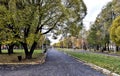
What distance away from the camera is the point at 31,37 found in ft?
122

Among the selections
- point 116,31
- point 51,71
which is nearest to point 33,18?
point 51,71

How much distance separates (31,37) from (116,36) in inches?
1333

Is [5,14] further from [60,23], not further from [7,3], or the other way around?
[60,23]

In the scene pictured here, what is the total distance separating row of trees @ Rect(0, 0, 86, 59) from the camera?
37.0 meters

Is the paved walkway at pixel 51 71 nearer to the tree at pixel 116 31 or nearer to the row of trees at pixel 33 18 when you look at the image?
the row of trees at pixel 33 18

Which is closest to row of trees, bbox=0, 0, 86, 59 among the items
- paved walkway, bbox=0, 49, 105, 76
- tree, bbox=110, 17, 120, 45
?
paved walkway, bbox=0, 49, 105, 76

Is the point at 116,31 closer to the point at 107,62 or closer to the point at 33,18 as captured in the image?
the point at 33,18

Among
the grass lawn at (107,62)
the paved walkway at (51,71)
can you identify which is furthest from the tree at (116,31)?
the paved walkway at (51,71)

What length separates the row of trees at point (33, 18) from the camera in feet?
121

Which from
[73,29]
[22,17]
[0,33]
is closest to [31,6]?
[22,17]

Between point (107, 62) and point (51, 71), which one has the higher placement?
point (107, 62)

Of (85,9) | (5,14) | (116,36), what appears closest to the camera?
(5,14)

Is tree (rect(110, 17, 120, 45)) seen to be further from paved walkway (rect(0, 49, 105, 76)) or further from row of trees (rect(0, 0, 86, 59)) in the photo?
paved walkway (rect(0, 49, 105, 76))

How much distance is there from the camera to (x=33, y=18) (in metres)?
37.9
